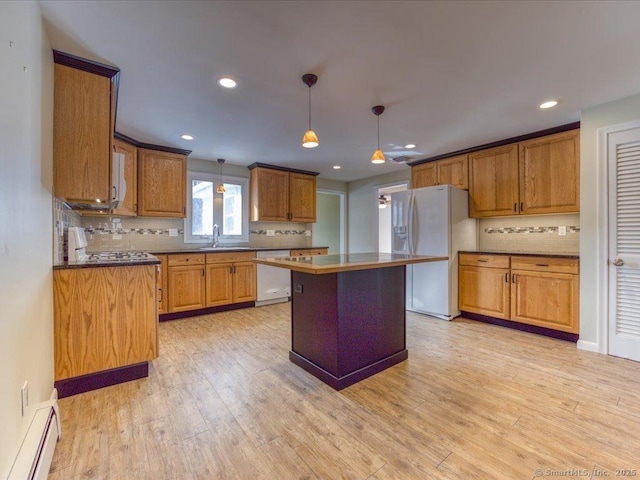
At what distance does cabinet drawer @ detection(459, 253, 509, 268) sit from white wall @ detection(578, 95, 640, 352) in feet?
2.44

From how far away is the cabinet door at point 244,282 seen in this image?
4.36 metres

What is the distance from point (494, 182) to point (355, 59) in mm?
2767

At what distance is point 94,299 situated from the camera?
2111mm

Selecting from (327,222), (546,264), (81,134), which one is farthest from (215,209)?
(546,264)

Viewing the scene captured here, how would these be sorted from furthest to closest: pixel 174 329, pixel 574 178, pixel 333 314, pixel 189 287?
pixel 189 287, pixel 174 329, pixel 574 178, pixel 333 314

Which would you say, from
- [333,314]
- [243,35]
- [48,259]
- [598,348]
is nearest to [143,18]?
[243,35]

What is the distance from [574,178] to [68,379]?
4.93 m

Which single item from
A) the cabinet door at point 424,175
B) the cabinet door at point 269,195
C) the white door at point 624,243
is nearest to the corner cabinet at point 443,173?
the cabinet door at point 424,175

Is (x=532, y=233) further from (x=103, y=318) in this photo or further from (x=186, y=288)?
(x=103, y=318)

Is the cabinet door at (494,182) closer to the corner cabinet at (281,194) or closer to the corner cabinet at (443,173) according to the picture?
the corner cabinet at (443,173)

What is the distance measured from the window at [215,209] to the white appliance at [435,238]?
2.55m

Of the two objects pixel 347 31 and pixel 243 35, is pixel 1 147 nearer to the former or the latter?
pixel 243 35

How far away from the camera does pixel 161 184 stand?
159 inches

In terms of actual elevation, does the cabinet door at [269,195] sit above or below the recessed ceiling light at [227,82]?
below
